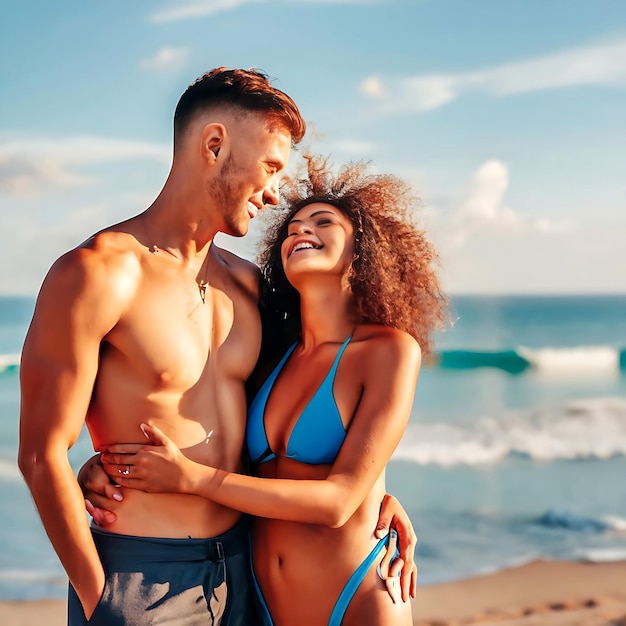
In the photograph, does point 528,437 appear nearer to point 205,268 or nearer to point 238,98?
point 205,268

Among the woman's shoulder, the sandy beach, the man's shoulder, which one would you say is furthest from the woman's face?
the sandy beach

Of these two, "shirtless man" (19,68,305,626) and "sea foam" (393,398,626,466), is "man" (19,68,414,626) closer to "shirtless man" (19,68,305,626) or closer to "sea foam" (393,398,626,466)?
"shirtless man" (19,68,305,626)

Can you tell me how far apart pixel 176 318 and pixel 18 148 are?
111 feet

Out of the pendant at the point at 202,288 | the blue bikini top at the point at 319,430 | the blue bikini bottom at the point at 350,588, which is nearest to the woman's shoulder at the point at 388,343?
the blue bikini top at the point at 319,430

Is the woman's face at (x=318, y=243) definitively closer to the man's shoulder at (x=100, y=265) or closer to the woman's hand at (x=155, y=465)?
the man's shoulder at (x=100, y=265)

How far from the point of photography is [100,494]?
2.80 metres

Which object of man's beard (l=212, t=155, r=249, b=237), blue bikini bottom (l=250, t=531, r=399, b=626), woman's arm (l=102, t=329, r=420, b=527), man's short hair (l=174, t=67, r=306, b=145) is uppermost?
man's short hair (l=174, t=67, r=306, b=145)

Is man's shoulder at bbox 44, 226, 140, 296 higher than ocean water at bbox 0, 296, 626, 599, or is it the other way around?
man's shoulder at bbox 44, 226, 140, 296

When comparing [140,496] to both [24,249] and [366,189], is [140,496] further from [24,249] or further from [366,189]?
[24,249]

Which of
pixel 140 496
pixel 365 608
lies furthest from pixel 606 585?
pixel 140 496

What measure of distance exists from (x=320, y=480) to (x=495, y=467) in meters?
10.1

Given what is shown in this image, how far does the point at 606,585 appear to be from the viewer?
707 centimetres

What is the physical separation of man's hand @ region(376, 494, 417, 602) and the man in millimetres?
480

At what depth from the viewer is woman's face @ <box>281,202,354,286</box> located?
3.04 m
